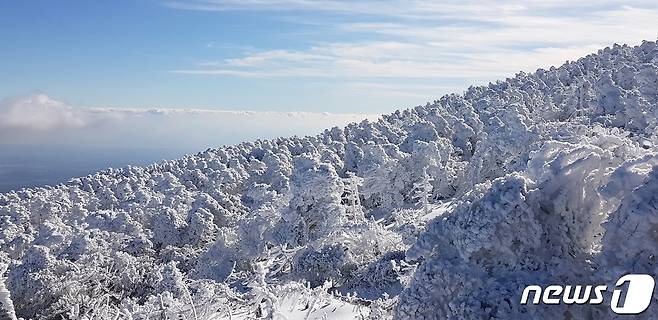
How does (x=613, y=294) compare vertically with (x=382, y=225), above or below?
above

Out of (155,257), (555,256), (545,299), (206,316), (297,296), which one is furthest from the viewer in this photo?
(155,257)

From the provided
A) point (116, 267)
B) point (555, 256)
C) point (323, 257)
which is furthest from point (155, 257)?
point (555, 256)

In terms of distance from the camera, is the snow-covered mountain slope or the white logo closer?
the white logo

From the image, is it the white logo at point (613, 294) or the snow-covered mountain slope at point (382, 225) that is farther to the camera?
the snow-covered mountain slope at point (382, 225)

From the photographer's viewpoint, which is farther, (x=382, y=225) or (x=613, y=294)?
(x=382, y=225)

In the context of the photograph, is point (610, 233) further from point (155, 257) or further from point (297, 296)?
point (155, 257)
